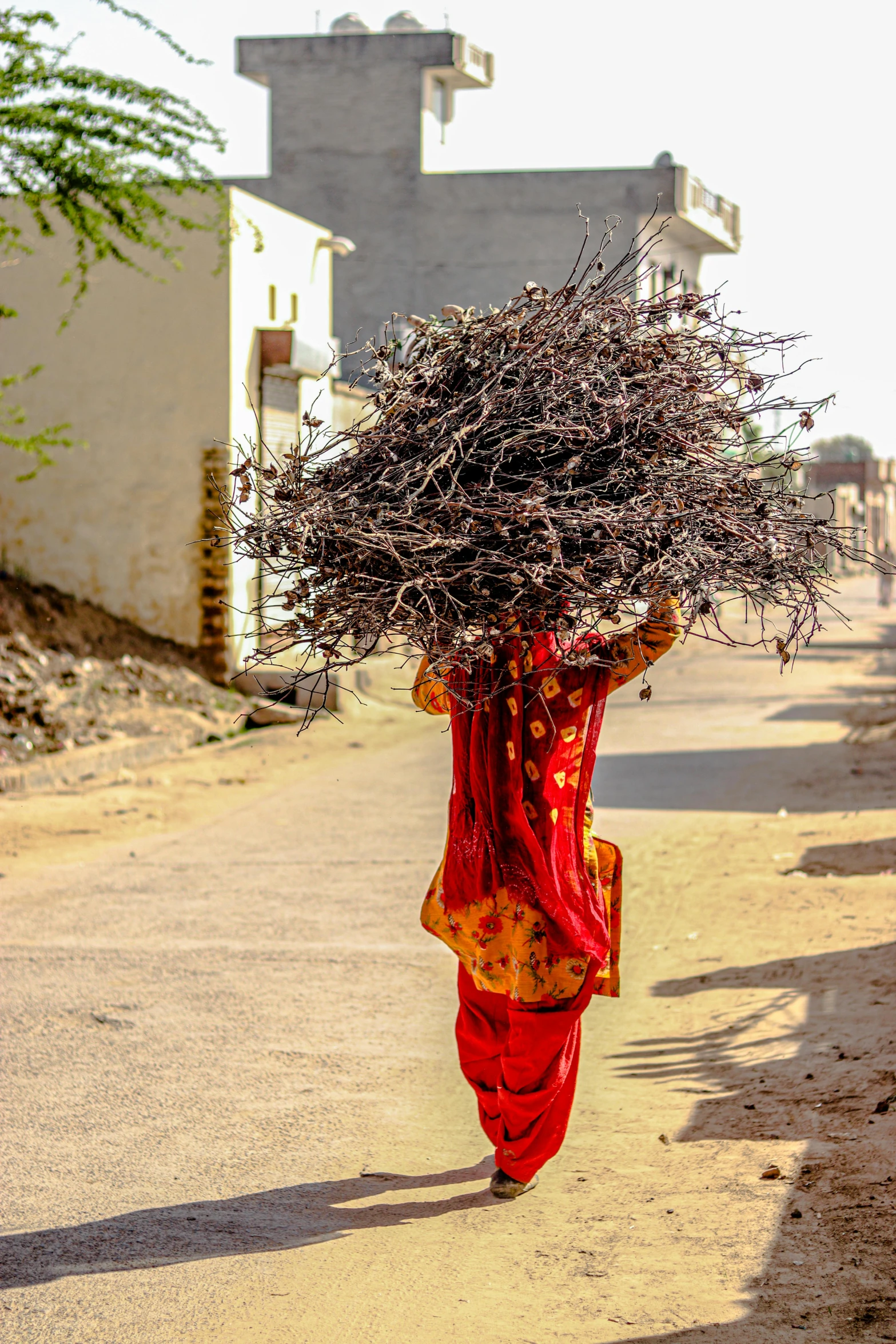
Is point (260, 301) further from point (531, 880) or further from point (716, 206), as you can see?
point (716, 206)

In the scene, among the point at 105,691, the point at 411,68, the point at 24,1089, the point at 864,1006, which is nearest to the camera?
the point at 24,1089

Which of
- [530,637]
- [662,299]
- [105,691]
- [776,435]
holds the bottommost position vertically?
[105,691]

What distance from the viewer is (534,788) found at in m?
3.56

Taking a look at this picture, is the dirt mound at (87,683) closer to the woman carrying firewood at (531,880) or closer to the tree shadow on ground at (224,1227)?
the tree shadow on ground at (224,1227)

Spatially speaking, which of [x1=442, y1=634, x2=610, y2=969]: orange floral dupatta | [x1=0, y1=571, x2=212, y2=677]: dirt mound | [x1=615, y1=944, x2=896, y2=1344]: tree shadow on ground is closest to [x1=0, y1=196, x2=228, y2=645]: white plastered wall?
[x1=0, y1=571, x2=212, y2=677]: dirt mound

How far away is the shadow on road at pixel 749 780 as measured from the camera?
974 centimetres

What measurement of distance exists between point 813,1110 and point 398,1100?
1313mm

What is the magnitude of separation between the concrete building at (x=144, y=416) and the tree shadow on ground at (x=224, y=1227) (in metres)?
11.4

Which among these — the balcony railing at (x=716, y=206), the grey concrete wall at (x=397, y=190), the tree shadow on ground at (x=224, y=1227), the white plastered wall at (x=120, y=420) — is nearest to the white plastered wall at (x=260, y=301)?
the white plastered wall at (x=120, y=420)

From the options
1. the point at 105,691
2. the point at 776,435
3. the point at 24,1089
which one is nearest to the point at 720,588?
the point at 776,435

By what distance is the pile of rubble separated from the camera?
1182 centimetres

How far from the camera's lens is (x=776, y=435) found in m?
3.38

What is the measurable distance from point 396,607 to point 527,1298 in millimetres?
1553

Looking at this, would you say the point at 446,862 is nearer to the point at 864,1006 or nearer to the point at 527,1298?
the point at 527,1298
